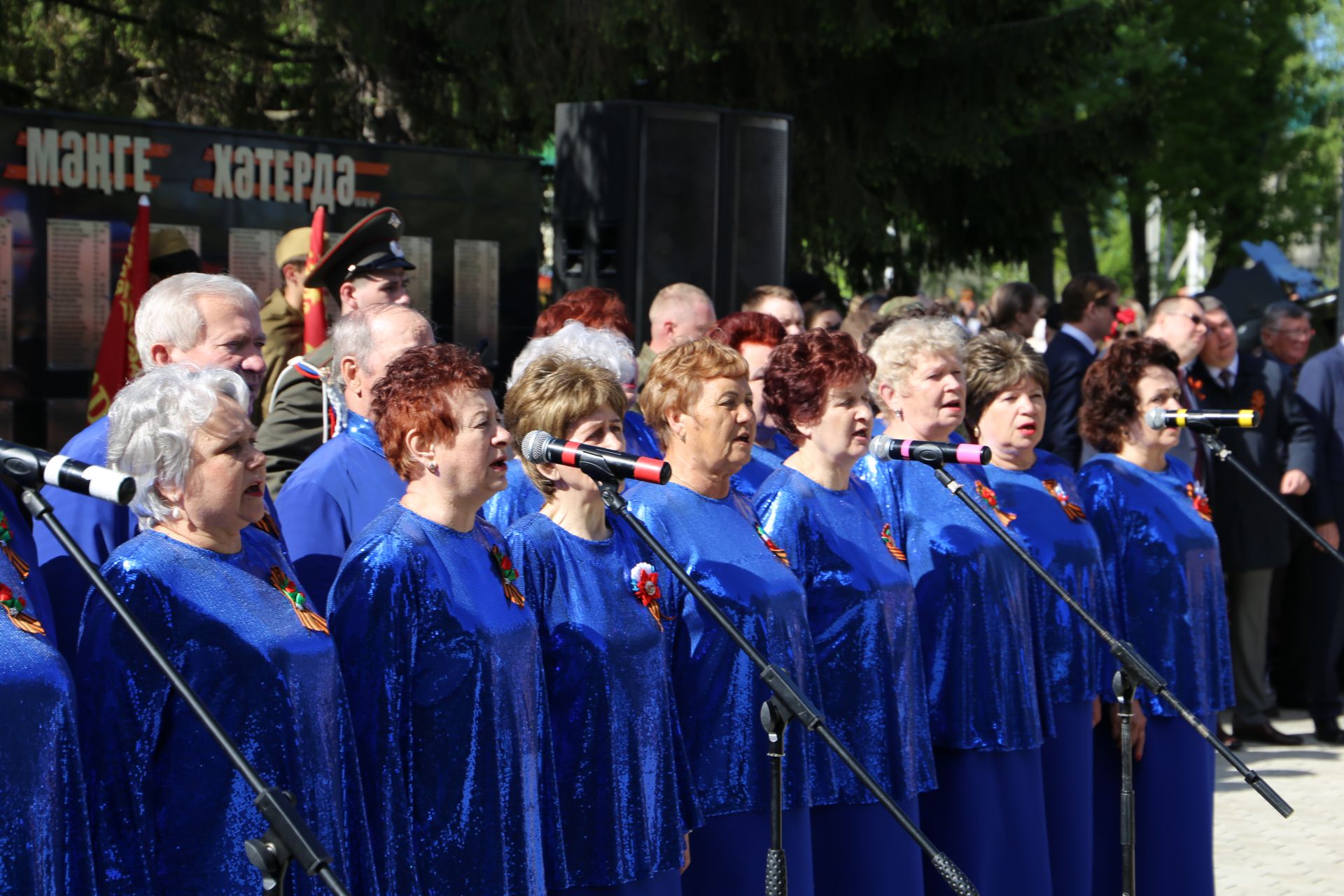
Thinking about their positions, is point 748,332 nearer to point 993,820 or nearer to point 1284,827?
point 993,820

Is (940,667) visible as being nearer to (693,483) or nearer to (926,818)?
(926,818)

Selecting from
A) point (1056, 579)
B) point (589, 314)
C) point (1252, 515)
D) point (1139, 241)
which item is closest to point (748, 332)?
point (589, 314)

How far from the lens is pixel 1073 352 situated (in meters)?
8.75

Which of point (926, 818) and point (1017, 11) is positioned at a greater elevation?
point (1017, 11)

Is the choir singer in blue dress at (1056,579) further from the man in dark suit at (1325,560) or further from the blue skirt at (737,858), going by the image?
the man in dark suit at (1325,560)

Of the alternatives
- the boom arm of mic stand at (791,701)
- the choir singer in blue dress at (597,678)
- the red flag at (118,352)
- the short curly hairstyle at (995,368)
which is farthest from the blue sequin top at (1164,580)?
the red flag at (118,352)

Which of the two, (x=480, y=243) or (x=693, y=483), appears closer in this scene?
(x=693, y=483)

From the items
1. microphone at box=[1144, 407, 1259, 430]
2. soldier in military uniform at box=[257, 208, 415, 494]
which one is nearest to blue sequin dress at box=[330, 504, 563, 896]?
soldier in military uniform at box=[257, 208, 415, 494]

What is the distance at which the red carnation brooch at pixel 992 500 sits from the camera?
17.1 feet

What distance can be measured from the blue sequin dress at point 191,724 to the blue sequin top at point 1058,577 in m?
2.75

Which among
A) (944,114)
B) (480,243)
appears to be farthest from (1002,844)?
(944,114)

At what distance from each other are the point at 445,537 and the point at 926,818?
7.32 feet

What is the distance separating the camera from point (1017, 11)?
43.2 ft

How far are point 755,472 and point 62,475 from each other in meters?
2.92
